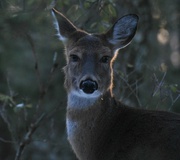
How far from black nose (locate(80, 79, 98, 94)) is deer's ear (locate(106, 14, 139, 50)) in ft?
3.18

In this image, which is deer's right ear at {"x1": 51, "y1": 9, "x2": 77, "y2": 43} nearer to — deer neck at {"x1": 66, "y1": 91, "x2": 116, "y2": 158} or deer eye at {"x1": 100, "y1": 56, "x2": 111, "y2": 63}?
deer eye at {"x1": 100, "y1": 56, "x2": 111, "y2": 63}

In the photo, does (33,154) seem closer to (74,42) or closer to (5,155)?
(5,155)

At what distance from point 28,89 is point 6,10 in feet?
22.7

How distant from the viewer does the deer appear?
719cm

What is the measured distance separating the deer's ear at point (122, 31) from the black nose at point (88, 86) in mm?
970

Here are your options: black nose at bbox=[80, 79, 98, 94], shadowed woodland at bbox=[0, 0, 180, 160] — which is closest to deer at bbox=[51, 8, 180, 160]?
black nose at bbox=[80, 79, 98, 94]

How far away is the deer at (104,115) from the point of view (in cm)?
719

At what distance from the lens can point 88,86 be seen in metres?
7.55

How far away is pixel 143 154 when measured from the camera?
7121mm

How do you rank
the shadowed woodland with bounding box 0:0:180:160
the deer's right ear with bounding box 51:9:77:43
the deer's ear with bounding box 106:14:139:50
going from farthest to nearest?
the shadowed woodland with bounding box 0:0:180:160, the deer's right ear with bounding box 51:9:77:43, the deer's ear with bounding box 106:14:139:50

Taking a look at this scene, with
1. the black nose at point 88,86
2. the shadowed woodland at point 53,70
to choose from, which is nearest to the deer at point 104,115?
the black nose at point 88,86

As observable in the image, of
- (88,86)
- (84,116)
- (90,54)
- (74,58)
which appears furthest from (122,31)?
(84,116)

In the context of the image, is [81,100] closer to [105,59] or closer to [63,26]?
[105,59]

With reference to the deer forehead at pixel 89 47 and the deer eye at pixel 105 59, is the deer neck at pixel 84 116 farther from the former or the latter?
the deer forehead at pixel 89 47
